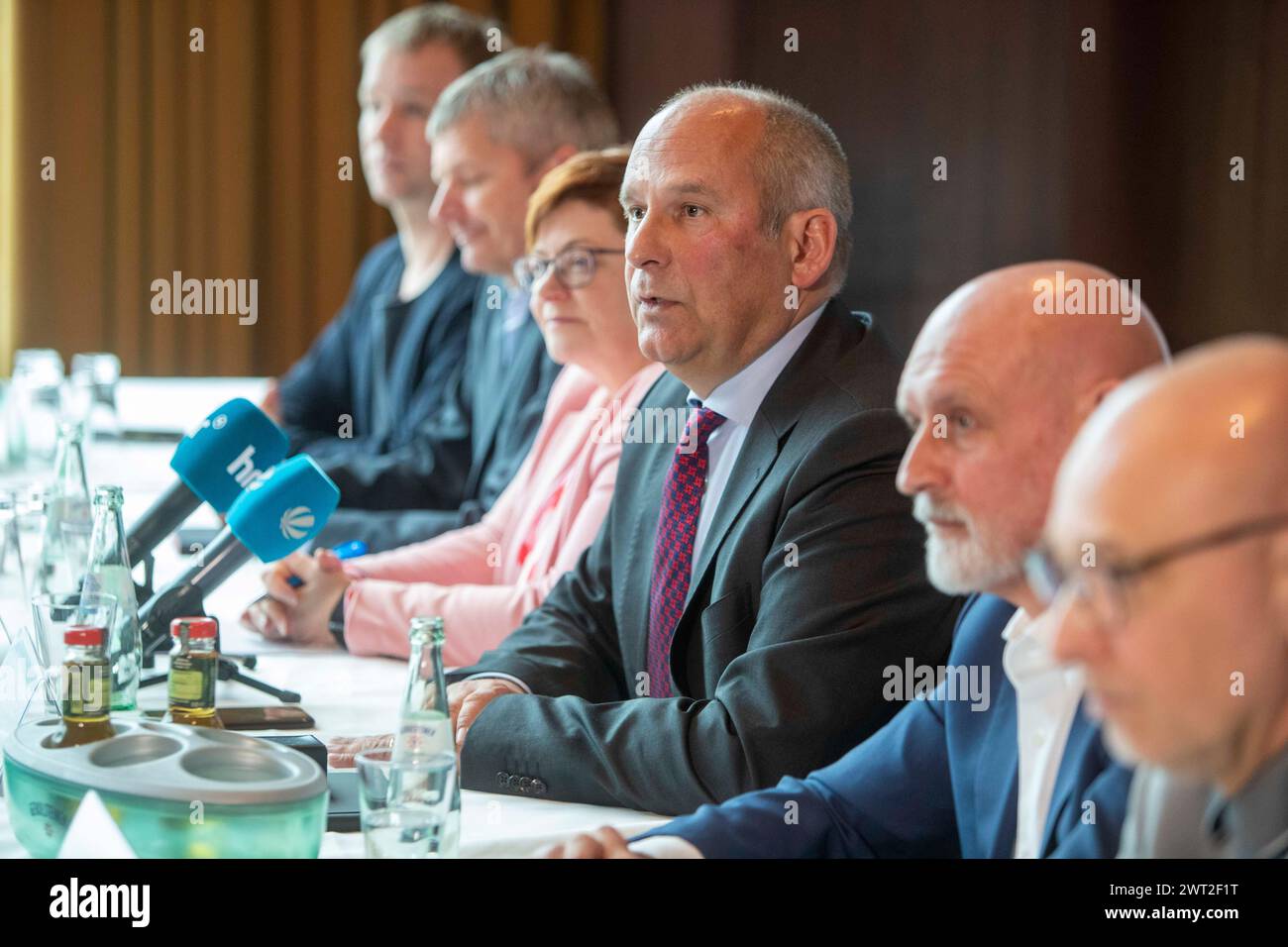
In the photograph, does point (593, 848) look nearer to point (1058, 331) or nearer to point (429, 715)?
point (429, 715)

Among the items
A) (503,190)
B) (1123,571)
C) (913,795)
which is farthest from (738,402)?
(503,190)

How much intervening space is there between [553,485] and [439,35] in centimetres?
197

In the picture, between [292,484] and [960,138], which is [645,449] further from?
[960,138]

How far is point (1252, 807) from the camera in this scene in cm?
88

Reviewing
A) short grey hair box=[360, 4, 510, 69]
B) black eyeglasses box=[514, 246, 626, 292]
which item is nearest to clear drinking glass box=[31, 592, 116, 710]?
black eyeglasses box=[514, 246, 626, 292]

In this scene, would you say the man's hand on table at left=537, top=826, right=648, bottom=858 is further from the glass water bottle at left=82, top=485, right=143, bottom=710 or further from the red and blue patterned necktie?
the glass water bottle at left=82, top=485, right=143, bottom=710

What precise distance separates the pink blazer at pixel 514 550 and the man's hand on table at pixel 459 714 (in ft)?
1.29

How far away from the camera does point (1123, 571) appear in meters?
0.83

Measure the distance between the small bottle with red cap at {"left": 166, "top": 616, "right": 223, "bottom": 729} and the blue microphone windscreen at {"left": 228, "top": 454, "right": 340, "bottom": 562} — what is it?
35 centimetres

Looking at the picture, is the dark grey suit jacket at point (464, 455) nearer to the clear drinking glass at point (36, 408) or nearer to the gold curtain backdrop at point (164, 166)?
the clear drinking glass at point (36, 408)

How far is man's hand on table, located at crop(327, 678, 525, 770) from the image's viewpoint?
5.53 feet

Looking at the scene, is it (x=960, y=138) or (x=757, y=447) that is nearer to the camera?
(x=757, y=447)

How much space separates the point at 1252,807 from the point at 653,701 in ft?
2.81
